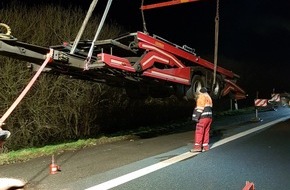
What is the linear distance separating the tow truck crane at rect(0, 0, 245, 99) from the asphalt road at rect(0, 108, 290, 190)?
1.75m

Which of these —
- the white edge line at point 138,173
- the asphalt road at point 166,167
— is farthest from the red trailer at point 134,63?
the white edge line at point 138,173

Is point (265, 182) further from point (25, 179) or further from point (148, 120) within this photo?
point (148, 120)

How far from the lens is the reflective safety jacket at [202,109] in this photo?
10.1 m

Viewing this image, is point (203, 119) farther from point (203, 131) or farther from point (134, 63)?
point (134, 63)

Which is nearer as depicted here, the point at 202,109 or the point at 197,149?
the point at 197,149

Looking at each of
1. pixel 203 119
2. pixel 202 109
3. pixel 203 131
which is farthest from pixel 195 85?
pixel 203 131

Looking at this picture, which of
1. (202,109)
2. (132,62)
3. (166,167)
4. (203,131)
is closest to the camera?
(166,167)

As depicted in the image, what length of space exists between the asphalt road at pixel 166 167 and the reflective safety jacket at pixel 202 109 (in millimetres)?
838

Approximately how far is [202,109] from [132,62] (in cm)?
216

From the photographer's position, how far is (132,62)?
9.73 metres

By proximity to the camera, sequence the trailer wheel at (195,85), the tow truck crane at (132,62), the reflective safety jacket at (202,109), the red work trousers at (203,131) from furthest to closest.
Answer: the trailer wheel at (195,85)
the reflective safety jacket at (202,109)
the red work trousers at (203,131)
the tow truck crane at (132,62)

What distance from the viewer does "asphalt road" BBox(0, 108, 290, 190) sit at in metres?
6.63

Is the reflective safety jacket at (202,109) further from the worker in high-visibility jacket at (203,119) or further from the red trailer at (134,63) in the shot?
the red trailer at (134,63)

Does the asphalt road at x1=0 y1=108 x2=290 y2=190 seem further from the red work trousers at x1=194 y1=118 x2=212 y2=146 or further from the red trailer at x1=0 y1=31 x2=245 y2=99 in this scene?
the red trailer at x1=0 y1=31 x2=245 y2=99
